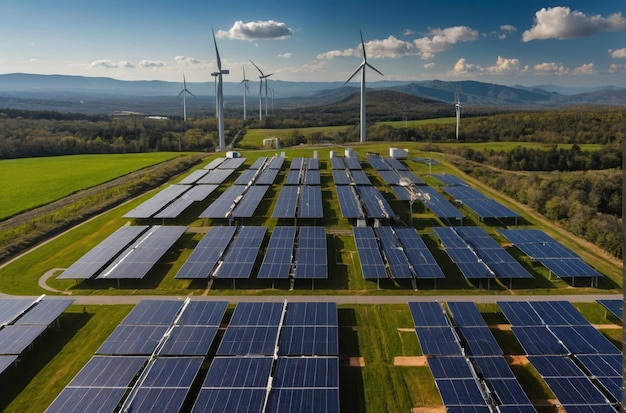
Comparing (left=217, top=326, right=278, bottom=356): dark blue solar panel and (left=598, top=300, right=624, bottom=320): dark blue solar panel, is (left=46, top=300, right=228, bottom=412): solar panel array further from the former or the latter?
(left=598, top=300, right=624, bottom=320): dark blue solar panel

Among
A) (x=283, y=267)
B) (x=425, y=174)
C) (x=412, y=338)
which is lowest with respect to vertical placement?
(x=412, y=338)

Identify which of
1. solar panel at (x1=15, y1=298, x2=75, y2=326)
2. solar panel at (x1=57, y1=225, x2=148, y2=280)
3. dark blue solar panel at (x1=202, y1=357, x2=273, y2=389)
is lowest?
dark blue solar panel at (x1=202, y1=357, x2=273, y2=389)

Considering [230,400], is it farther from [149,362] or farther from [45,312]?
[45,312]

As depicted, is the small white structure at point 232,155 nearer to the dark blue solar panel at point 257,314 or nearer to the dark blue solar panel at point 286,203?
the dark blue solar panel at point 286,203

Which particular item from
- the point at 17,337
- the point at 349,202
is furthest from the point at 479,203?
the point at 17,337

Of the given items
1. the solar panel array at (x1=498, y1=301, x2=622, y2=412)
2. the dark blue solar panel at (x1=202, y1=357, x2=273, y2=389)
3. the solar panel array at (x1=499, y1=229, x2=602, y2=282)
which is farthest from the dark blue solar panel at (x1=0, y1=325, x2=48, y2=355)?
the solar panel array at (x1=499, y1=229, x2=602, y2=282)

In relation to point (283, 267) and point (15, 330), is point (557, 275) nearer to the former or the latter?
point (283, 267)

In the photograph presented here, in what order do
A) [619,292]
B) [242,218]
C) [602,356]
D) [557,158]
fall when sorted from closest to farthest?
[602,356]
[619,292]
[242,218]
[557,158]

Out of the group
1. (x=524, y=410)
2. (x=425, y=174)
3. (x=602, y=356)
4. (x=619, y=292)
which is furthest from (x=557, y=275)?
(x=425, y=174)
